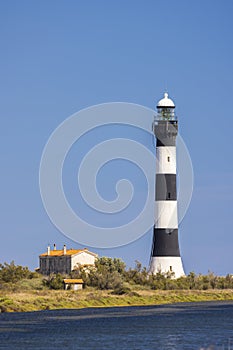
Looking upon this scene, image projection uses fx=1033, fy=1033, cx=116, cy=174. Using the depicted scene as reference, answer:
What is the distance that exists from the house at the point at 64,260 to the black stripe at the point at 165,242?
20.1 metres

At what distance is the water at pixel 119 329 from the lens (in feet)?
135

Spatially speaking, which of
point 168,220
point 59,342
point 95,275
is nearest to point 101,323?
point 59,342

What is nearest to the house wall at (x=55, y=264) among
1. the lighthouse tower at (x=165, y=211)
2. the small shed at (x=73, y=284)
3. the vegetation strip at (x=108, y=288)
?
the vegetation strip at (x=108, y=288)

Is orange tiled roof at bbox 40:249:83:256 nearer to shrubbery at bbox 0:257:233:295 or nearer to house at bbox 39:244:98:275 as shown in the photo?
Answer: house at bbox 39:244:98:275

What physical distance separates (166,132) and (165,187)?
4.87 meters

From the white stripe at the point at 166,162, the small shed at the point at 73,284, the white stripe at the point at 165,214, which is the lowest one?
the small shed at the point at 73,284

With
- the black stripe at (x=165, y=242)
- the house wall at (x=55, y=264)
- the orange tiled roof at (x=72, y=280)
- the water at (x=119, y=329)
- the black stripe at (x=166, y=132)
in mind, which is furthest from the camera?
the house wall at (x=55, y=264)

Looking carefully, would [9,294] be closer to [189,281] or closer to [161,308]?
[161,308]

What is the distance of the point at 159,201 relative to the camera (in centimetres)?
7281

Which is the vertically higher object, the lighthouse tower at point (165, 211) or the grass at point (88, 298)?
the lighthouse tower at point (165, 211)

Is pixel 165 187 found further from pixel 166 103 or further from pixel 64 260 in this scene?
pixel 64 260

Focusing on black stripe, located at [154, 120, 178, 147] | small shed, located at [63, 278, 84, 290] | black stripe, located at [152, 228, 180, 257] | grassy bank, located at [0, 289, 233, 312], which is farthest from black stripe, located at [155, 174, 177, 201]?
small shed, located at [63, 278, 84, 290]

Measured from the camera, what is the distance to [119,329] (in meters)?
48.9

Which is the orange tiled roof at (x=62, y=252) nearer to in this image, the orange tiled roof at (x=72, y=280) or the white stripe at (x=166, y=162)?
the orange tiled roof at (x=72, y=280)
